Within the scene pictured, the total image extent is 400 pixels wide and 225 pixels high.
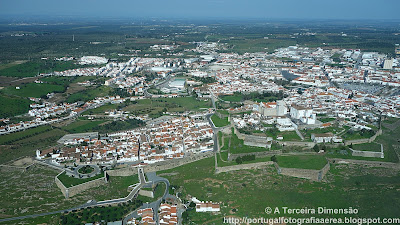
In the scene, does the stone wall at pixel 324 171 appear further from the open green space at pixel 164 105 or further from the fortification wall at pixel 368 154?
the open green space at pixel 164 105

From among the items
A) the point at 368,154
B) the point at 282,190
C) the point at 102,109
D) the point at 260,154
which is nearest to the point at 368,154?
the point at 368,154

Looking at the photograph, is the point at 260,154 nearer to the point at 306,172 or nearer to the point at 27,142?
the point at 306,172

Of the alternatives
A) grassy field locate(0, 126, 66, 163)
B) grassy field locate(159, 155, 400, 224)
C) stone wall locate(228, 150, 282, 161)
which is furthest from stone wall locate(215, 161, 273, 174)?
grassy field locate(0, 126, 66, 163)

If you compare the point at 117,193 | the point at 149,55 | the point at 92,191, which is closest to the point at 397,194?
the point at 117,193

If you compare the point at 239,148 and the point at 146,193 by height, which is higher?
the point at 239,148

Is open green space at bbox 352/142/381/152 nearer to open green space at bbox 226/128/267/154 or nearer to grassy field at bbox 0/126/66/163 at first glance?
open green space at bbox 226/128/267/154
